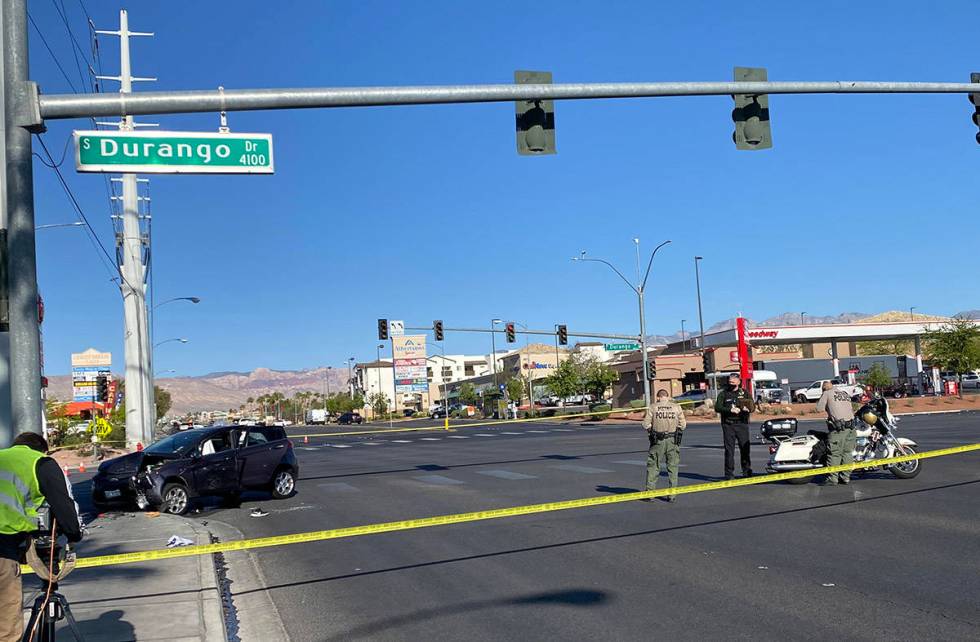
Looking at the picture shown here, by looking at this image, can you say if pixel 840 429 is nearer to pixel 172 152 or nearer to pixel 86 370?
pixel 172 152

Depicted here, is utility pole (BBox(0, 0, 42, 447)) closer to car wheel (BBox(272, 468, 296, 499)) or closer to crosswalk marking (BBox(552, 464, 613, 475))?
car wheel (BBox(272, 468, 296, 499))

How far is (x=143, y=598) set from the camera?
900 centimetres

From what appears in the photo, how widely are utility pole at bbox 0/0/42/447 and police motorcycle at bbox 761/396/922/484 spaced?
11.9 m

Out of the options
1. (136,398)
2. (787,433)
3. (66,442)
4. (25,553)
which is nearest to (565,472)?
(787,433)

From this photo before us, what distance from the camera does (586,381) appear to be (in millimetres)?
78688

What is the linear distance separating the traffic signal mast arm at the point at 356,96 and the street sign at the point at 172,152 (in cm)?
32

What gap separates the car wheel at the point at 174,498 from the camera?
1662 centimetres

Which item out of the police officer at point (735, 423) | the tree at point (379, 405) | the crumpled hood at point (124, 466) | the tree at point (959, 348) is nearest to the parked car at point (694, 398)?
the tree at point (959, 348)

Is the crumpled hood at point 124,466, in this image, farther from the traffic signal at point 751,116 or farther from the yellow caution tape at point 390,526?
the traffic signal at point 751,116

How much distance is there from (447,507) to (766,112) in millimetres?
8272

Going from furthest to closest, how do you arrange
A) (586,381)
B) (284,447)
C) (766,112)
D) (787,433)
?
(586,381), (284,447), (787,433), (766,112)

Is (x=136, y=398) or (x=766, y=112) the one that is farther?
(x=136, y=398)

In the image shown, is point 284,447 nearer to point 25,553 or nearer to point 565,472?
point 565,472

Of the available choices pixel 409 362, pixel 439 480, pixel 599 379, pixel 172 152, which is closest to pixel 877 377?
pixel 599 379
